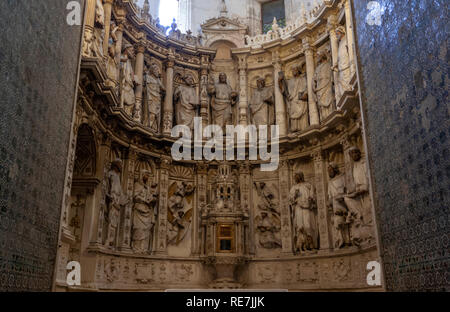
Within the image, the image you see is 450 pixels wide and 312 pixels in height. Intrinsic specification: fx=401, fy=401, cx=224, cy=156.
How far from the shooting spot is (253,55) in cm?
1573

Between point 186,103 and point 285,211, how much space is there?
5373 millimetres

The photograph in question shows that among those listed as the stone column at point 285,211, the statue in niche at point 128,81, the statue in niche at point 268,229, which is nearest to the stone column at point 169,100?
the statue in niche at point 128,81

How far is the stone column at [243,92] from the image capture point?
48.9 feet

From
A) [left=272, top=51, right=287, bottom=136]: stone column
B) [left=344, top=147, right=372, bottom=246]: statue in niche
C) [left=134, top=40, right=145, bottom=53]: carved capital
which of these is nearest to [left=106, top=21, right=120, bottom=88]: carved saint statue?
[left=134, top=40, right=145, bottom=53]: carved capital

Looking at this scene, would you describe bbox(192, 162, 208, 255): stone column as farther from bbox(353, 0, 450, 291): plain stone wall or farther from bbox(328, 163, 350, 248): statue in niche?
bbox(353, 0, 450, 291): plain stone wall

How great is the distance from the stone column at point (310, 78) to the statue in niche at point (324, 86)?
0.48ft

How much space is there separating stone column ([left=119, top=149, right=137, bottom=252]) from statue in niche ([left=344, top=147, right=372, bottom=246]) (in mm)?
6399

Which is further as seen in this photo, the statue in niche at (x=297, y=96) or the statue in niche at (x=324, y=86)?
the statue in niche at (x=297, y=96)

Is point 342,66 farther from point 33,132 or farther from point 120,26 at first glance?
point 33,132

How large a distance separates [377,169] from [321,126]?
215 inches

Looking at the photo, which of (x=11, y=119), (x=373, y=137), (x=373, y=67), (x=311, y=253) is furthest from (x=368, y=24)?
(x=311, y=253)

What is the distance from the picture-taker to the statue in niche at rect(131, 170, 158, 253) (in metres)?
12.3

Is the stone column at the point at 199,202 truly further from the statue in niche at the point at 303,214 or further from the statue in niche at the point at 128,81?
the statue in niche at the point at 128,81

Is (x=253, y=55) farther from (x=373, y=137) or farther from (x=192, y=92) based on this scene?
(x=373, y=137)
